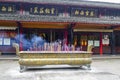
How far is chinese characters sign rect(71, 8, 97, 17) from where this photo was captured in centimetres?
2008

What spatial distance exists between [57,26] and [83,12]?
3.31m

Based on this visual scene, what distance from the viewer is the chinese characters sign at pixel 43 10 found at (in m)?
19.1

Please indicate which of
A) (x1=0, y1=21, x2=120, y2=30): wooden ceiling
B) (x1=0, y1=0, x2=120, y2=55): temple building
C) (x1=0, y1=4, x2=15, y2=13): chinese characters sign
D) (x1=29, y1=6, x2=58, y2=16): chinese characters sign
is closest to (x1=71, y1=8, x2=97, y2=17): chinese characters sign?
(x1=0, y1=0, x2=120, y2=55): temple building

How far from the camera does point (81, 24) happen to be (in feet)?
59.8

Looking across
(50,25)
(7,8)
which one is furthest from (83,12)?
(7,8)

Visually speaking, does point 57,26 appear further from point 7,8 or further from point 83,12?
point 7,8

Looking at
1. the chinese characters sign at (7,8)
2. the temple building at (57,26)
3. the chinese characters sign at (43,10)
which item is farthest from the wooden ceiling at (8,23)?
the chinese characters sign at (43,10)

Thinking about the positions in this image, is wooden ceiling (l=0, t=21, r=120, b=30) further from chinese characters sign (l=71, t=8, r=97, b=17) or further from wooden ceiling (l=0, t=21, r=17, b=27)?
chinese characters sign (l=71, t=8, r=97, b=17)

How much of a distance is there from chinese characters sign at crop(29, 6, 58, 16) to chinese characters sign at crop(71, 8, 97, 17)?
1.76 meters

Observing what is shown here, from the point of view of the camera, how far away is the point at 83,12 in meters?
20.3

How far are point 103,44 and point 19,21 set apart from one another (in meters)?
8.42

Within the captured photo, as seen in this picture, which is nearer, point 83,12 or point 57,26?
point 57,26

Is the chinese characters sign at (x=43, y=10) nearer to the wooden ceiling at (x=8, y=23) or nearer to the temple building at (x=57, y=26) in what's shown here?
the temple building at (x=57, y=26)

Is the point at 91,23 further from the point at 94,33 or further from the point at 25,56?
the point at 25,56
